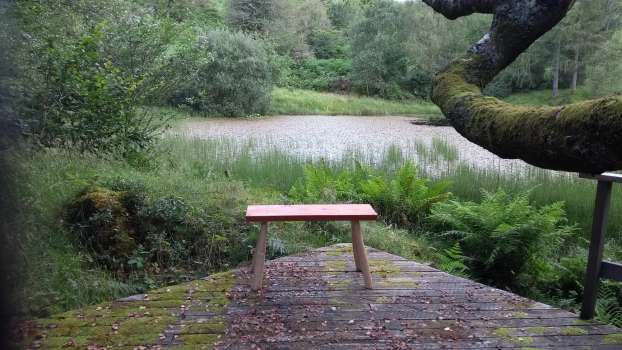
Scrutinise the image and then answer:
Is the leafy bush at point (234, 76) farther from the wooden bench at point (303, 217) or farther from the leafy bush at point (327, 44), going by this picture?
the wooden bench at point (303, 217)

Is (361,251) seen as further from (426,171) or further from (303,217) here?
(426,171)

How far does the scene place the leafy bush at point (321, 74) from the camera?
3008 cm

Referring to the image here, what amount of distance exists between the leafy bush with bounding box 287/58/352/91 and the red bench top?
25092mm

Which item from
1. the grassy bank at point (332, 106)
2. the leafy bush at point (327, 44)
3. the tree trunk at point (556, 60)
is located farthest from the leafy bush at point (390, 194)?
the leafy bush at point (327, 44)

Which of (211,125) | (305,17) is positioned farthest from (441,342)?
(305,17)

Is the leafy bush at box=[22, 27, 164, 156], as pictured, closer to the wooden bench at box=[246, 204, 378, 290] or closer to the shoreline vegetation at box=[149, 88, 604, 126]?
the wooden bench at box=[246, 204, 378, 290]

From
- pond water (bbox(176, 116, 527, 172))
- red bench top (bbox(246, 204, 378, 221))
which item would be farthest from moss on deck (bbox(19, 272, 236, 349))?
pond water (bbox(176, 116, 527, 172))

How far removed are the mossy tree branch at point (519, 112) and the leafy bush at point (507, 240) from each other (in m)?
3.57

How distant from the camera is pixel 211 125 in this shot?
16422 millimetres

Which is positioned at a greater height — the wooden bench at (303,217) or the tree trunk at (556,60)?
the tree trunk at (556,60)

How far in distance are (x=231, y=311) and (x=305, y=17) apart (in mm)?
31324

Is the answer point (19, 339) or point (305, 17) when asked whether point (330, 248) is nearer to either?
point (19, 339)

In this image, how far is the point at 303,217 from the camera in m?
3.62

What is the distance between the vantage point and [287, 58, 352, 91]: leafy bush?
98.7 feet
